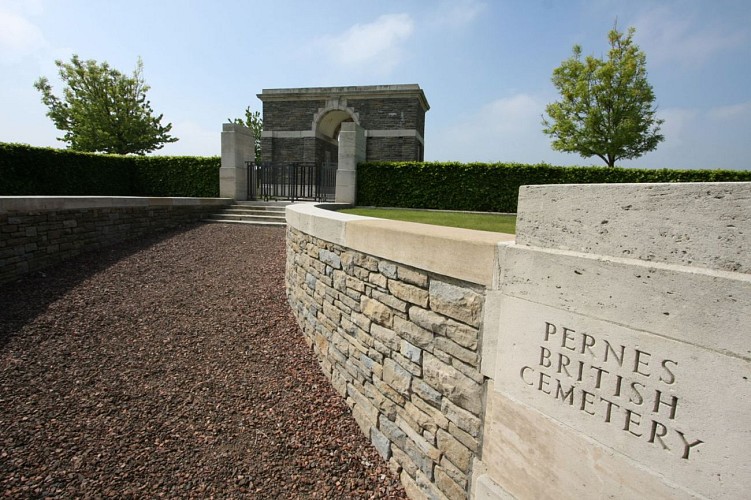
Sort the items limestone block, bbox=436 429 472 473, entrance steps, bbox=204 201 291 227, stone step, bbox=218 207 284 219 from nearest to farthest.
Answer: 1. limestone block, bbox=436 429 472 473
2. entrance steps, bbox=204 201 291 227
3. stone step, bbox=218 207 284 219

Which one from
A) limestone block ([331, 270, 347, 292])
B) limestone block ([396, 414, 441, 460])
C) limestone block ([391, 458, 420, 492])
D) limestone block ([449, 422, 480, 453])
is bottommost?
limestone block ([391, 458, 420, 492])

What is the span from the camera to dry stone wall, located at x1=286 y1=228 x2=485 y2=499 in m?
2.46

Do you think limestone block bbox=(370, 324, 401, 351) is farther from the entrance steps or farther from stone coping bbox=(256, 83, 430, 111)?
stone coping bbox=(256, 83, 430, 111)

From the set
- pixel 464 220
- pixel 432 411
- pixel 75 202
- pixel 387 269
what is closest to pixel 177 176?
pixel 75 202

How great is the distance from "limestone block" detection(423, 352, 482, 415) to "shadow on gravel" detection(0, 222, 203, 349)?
4.97 m

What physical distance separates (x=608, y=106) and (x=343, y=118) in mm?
13789

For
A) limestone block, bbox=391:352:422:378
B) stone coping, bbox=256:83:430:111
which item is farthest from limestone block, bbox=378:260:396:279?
stone coping, bbox=256:83:430:111

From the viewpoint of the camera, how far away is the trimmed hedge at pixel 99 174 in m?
9.55

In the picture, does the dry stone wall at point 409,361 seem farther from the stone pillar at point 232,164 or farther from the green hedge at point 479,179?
the stone pillar at point 232,164

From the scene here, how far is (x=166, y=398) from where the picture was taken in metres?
3.93

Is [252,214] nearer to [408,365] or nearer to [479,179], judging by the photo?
[479,179]

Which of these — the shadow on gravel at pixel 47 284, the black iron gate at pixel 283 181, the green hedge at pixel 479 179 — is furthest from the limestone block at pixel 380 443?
the black iron gate at pixel 283 181

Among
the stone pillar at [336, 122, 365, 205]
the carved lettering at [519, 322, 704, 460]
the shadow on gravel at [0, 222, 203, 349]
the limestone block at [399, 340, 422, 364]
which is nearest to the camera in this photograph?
the carved lettering at [519, 322, 704, 460]

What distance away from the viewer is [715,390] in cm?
139
